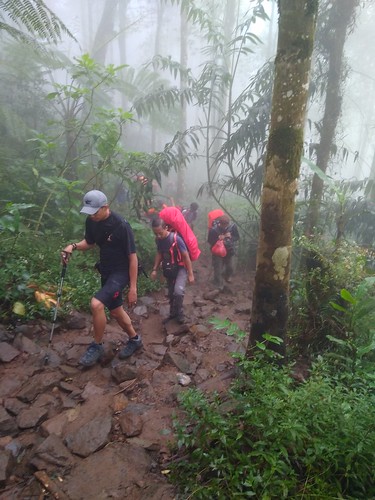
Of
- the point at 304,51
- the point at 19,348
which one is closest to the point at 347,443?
the point at 304,51

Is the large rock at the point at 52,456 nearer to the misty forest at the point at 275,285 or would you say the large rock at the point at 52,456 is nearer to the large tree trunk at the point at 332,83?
the misty forest at the point at 275,285

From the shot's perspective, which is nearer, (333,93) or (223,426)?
(223,426)

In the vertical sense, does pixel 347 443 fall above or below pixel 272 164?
below

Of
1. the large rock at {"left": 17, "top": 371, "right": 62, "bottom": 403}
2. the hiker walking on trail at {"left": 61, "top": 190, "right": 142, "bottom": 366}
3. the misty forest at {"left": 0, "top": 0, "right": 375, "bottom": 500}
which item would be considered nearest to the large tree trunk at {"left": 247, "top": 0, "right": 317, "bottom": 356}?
the misty forest at {"left": 0, "top": 0, "right": 375, "bottom": 500}

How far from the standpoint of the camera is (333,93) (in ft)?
22.1

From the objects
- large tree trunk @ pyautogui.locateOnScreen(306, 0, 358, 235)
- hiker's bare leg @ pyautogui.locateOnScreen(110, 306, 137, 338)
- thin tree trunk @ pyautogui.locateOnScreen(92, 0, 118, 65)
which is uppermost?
thin tree trunk @ pyautogui.locateOnScreen(92, 0, 118, 65)

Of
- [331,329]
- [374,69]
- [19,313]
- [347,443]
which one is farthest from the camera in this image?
[374,69]

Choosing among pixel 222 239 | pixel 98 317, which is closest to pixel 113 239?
pixel 98 317

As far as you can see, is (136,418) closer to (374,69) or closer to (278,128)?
(278,128)

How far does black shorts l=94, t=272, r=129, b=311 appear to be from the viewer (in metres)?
3.77

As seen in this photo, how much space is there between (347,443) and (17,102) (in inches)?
477

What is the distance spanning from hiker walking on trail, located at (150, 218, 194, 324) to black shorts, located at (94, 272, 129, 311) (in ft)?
3.78

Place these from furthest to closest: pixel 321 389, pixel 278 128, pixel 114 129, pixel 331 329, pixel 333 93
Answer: pixel 333 93
pixel 114 129
pixel 331 329
pixel 278 128
pixel 321 389

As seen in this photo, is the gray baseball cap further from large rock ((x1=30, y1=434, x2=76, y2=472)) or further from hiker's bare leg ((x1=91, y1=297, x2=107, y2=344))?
large rock ((x1=30, y1=434, x2=76, y2=472))
